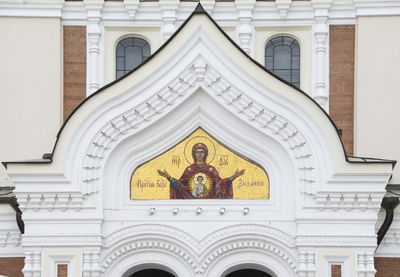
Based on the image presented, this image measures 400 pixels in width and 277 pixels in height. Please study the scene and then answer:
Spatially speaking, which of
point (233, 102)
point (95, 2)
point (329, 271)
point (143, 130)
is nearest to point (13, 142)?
point (95, 2)

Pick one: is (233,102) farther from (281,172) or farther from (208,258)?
(208,258)

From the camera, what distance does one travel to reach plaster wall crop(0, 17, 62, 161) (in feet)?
56.3

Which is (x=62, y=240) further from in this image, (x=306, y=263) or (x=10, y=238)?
(x=306, y=263)

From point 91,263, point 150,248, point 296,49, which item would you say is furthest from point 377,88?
point 91,263

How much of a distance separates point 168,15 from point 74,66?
81.5 inches

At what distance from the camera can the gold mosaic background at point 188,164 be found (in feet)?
45.7

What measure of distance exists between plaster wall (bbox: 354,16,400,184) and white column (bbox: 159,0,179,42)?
353 cm

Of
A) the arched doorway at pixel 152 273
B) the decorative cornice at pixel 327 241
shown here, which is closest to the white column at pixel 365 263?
the decorative cornice at pixel 327 241

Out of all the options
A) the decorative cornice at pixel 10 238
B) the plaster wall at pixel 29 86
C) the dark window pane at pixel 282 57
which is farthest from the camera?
the dark window pane at pixel 282 57

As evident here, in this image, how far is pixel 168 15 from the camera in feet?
57.5

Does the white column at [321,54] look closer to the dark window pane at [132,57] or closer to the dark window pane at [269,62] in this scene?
the dark window pane at [269,62]

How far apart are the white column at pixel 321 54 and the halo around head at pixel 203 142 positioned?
390cm

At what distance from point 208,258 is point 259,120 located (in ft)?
7.26

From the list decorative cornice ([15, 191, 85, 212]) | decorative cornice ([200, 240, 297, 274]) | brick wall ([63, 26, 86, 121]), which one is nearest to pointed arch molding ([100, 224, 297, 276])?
decorative cornice ([200, 240, 297, 274])
